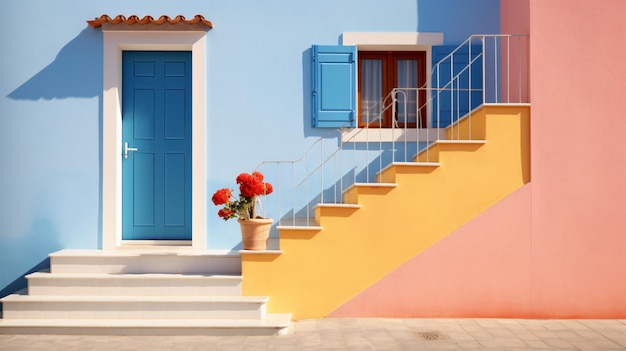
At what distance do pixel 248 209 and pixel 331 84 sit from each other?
1921 millimetres

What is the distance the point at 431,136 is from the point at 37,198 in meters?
4.84

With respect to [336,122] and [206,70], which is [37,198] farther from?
[336,122]

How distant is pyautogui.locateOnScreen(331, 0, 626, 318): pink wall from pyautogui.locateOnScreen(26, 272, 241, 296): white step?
1.26 meters

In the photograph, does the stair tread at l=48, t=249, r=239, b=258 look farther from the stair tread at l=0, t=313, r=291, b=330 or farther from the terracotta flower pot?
the stair tread at l=0, t=313, r=291, b=330

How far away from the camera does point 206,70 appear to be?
24.9 feet

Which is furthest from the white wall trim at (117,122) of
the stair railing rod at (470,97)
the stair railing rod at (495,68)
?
the stair railing rod at (495,68)

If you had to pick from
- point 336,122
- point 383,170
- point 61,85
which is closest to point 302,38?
point 336,122

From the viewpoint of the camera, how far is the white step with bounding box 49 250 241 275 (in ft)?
22.4

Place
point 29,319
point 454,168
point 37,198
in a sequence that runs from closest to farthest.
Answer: point 29,319 → point 454,168 → point 37,198

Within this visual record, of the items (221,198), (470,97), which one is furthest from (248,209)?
(470,97)

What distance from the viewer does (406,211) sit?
22.0 feet

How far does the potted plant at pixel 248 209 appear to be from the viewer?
21.4ft

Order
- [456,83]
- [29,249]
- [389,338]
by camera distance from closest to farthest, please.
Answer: [389,338], [29,249], [456,83]

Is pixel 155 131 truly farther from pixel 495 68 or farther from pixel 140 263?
pixel 495 68
